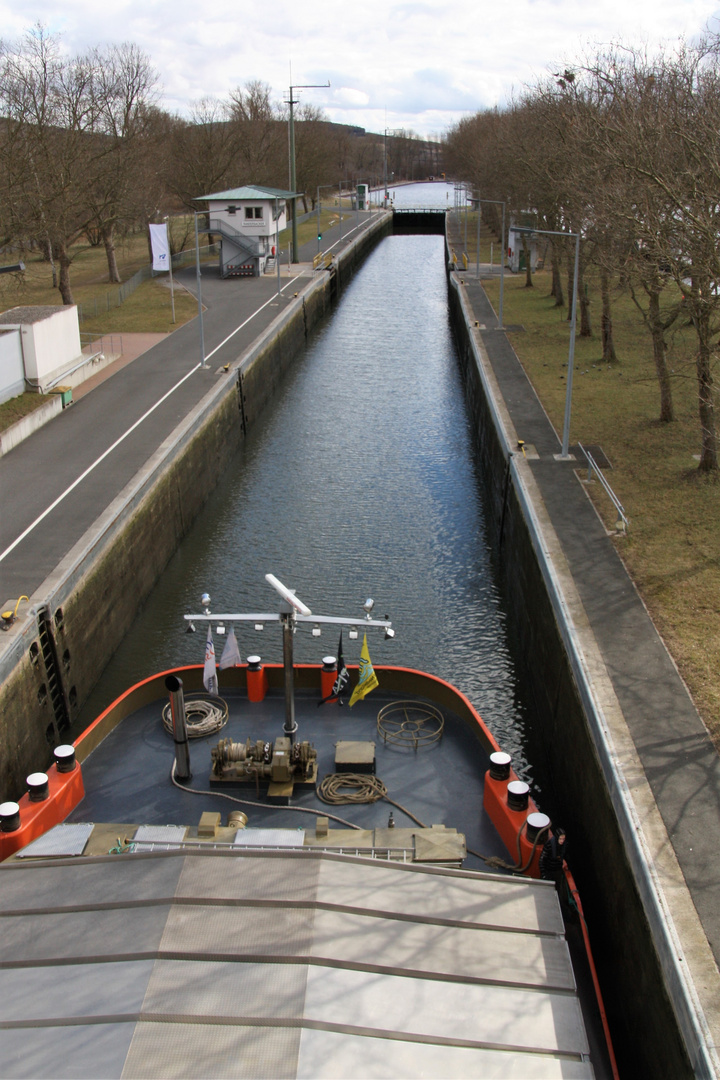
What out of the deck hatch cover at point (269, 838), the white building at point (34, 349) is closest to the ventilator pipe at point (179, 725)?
the deck hatch cover at point (269, 838)

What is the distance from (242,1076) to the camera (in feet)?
27.2

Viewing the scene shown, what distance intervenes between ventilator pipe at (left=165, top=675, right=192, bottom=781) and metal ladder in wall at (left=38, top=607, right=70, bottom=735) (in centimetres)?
569

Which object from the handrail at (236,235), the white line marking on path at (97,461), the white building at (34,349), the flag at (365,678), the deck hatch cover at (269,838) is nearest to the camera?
the deck hatch cover at (269,838)

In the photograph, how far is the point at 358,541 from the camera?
28953mm

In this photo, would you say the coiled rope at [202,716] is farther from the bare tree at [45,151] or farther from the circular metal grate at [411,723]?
the bare tree at [45,151]

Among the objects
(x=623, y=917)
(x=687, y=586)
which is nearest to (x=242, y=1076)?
(x=623, y=917)

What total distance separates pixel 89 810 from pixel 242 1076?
754 cm

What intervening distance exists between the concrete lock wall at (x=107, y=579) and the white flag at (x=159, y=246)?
10.0 meters

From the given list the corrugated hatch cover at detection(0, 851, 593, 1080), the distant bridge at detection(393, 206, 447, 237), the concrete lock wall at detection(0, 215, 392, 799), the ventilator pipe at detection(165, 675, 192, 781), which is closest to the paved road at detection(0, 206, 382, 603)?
the concrete lock wall at detection(0, 215, 392, 799)

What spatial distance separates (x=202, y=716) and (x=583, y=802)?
23.2ft

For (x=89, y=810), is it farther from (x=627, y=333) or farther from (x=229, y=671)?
(x=627, y=333)

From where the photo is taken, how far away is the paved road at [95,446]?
75.4 ft

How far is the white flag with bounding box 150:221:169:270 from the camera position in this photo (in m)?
46.5

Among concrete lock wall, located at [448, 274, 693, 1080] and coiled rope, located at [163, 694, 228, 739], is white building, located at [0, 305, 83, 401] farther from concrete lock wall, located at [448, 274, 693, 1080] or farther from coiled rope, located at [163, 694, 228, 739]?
coiled rope, located at [163, 694, 228, 739]
